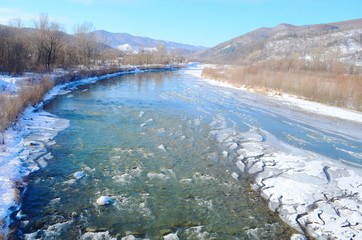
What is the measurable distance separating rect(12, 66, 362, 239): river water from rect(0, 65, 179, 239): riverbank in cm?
25

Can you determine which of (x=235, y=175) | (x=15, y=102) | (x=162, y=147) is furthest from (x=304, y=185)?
(x=15, y=102)

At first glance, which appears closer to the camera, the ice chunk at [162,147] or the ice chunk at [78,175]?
the ice chunk at [78,175]

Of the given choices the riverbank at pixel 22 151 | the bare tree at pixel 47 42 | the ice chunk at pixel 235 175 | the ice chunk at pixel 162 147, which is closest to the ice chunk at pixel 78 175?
the riverbank at pixel 22 151

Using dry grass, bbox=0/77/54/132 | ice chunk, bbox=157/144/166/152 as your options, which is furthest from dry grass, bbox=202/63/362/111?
dry grass, bbox=0/77/54/132

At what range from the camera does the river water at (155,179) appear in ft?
15.2

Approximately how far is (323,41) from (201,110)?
9736 cm

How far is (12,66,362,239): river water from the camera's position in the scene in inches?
182

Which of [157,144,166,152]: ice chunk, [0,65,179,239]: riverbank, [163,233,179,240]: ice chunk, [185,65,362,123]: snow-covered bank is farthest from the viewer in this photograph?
[185,65,362,123]: snow-covered bank

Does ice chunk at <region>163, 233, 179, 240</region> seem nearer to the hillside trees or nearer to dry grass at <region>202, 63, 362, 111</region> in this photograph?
dry grass at <region>202, 63, 362, 111</region>

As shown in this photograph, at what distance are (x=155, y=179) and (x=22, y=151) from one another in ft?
13.8

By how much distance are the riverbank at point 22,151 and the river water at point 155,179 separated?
0.25 meters

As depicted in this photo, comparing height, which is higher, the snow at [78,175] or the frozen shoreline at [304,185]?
the frozen shoreline at [304,185]

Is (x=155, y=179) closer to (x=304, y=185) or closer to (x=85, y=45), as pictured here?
(x=304, y=185)

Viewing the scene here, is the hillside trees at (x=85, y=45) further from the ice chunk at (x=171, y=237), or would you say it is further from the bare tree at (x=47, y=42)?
the ice chunk at (x=171, y=237)
